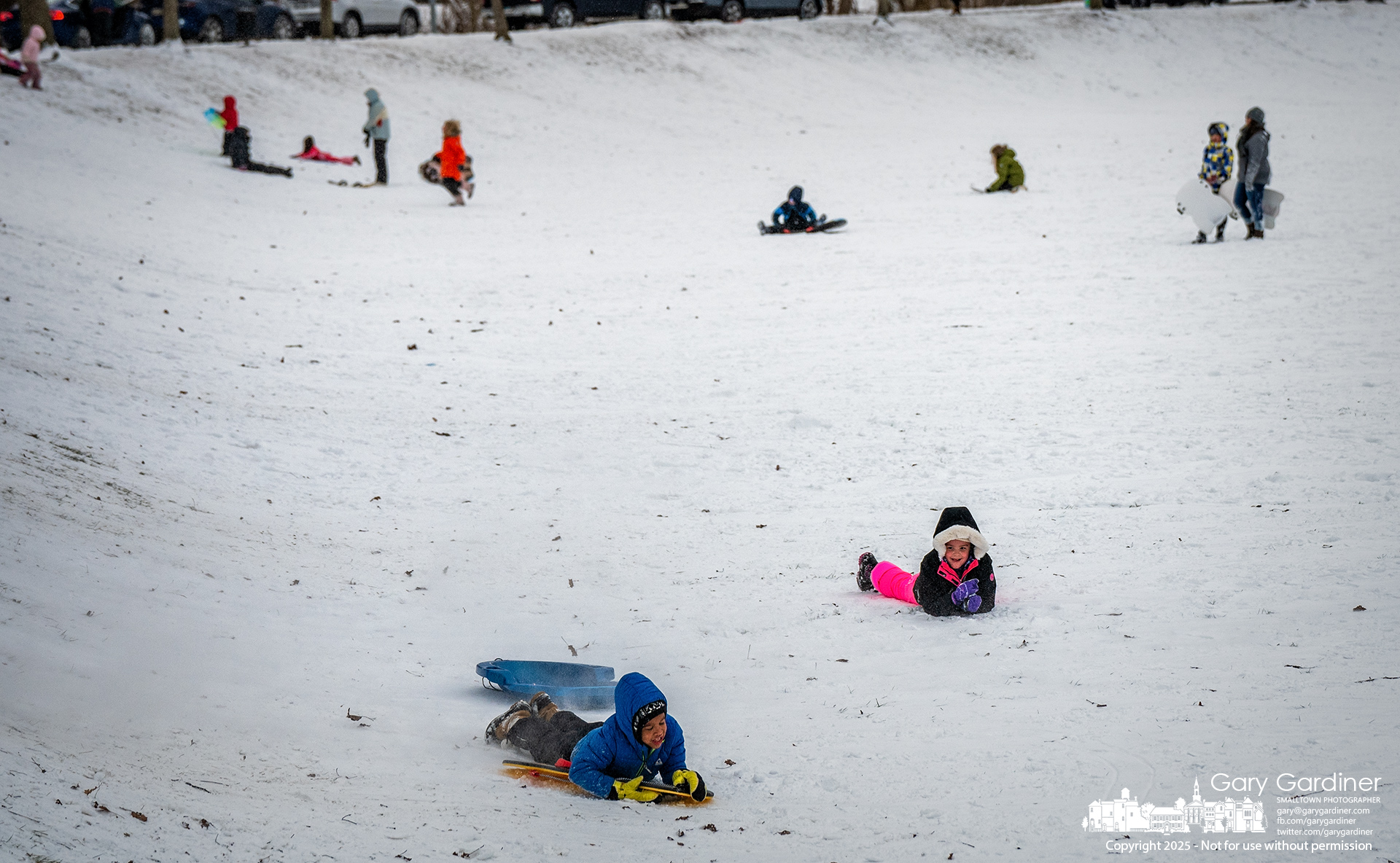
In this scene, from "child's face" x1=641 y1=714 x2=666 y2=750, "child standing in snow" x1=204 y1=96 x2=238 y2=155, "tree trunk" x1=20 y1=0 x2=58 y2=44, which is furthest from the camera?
"tree trunk" x1=20 y1=0 x2=58 y2=44

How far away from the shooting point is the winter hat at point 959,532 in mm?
6223

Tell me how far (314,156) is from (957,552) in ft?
59.4

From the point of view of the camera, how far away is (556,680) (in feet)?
19.0

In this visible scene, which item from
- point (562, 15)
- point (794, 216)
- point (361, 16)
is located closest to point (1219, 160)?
point (794, 216)

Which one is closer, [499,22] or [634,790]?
[634,790]

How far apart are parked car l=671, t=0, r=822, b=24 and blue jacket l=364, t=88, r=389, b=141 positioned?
1511 centimetres

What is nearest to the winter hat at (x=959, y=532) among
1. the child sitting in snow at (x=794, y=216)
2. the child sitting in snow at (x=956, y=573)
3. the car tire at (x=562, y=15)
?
the child sitting in snow at (x=956, y=573)

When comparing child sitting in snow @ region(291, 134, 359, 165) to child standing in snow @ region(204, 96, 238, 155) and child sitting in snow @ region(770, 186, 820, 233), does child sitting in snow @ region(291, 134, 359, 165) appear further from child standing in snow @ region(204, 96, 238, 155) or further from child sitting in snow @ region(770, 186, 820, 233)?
child sitting in snow @ region(770, 186, 820, 233)

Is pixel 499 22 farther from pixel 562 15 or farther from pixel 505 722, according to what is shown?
pixel 505 722

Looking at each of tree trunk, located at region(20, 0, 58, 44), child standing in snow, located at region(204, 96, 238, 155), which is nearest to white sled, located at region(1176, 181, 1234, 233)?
child standing in snow, located at region(204, 96, 238, 155)

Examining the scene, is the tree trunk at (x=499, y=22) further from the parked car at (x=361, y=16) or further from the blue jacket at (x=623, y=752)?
the blue jacket at (x=623, y=752)

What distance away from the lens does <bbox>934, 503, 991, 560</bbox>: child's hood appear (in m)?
6.22

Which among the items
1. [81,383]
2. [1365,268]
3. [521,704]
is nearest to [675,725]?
[521,704]

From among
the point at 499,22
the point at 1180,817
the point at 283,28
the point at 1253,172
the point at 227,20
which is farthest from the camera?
the point at 499,22
